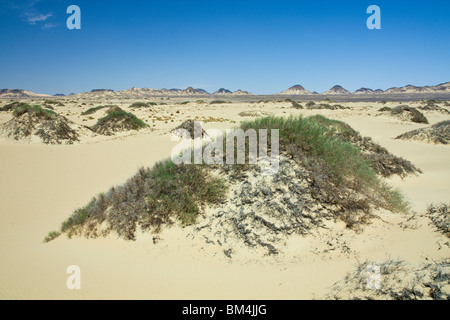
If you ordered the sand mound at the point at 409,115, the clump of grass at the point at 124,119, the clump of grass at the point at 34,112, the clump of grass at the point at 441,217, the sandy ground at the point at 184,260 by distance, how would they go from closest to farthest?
the sandy ground at the point at 184,260 → the clump of grass at the point at 441,217 → the clump of grass at the point at 34,112 → the clump of grass at the point at 124,119 → the sand mound at the point at 409,115

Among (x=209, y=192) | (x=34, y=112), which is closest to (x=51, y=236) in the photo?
(x=209, y=192)

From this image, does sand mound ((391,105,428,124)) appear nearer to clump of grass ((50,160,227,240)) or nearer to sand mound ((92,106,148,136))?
sand mound ((92,106,148,136))

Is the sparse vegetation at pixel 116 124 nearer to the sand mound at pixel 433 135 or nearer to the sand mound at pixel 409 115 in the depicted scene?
the sand mound at pixel 433 135

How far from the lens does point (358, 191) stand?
509cm

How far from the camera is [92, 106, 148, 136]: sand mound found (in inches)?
667

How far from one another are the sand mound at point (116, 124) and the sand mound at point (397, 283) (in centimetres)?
1633

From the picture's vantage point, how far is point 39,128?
13602mm

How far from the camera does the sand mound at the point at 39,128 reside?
13.2 meters

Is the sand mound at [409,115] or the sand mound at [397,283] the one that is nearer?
the sand mound at [397,283]

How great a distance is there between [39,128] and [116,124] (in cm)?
467

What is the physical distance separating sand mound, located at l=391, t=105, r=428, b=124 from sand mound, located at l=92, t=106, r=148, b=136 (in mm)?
22549

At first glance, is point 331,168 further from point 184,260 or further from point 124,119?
point 124,119

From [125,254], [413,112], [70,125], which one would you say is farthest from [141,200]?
[413,112]

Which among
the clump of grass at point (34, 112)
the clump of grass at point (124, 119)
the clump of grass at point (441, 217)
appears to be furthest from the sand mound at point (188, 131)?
the clump of grass at point (441, 217)
